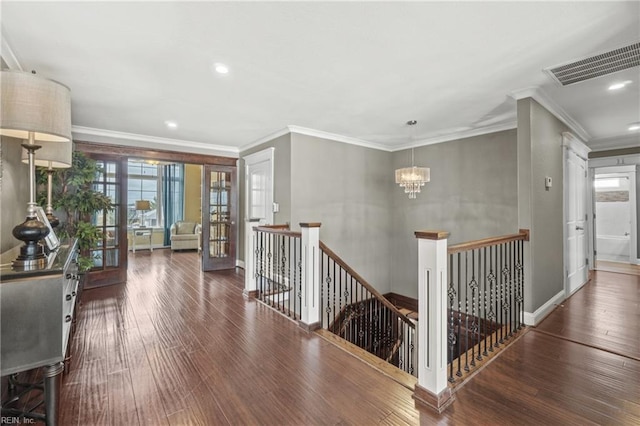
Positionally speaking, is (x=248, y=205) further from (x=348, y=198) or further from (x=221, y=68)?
(x=221, y=68)

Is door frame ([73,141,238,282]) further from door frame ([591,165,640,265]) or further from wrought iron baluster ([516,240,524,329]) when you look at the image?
door frame ([591,165,640,265])

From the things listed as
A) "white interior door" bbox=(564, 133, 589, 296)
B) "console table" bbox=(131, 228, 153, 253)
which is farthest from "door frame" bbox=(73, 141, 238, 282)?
"white interior door" bbox=(564, 133, 589, 296)

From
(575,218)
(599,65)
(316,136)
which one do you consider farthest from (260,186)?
(575,218)

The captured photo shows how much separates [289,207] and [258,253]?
0.87 metres

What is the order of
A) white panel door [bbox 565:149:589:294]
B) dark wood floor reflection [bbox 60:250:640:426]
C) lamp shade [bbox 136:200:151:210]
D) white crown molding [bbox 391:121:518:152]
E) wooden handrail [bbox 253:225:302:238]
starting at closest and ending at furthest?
dark wood floor reflection [bbox 60:250:640:426], wooden handrail [bbox 253:225:302:238], white panel door [bbox 565:149:589:294], white crown molding [bbox 391:121:518:152], lamp shade [bbox 136:200:151:210]

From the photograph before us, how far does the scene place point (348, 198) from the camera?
16.9ft

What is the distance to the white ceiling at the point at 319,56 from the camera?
1.85 m

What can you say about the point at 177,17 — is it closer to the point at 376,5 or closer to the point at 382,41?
the point at 376,5

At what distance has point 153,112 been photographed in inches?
147

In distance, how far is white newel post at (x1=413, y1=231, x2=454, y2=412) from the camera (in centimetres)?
180

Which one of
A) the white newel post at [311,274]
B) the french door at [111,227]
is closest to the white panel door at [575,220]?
the white newel post at [311,274]

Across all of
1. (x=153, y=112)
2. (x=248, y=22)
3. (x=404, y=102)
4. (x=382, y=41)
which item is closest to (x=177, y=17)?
(x=248, y=22)

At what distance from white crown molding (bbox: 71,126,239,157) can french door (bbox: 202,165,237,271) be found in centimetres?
35

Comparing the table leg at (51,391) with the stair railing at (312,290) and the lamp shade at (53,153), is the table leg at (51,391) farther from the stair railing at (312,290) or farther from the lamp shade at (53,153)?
the stair railing at (312,290)
